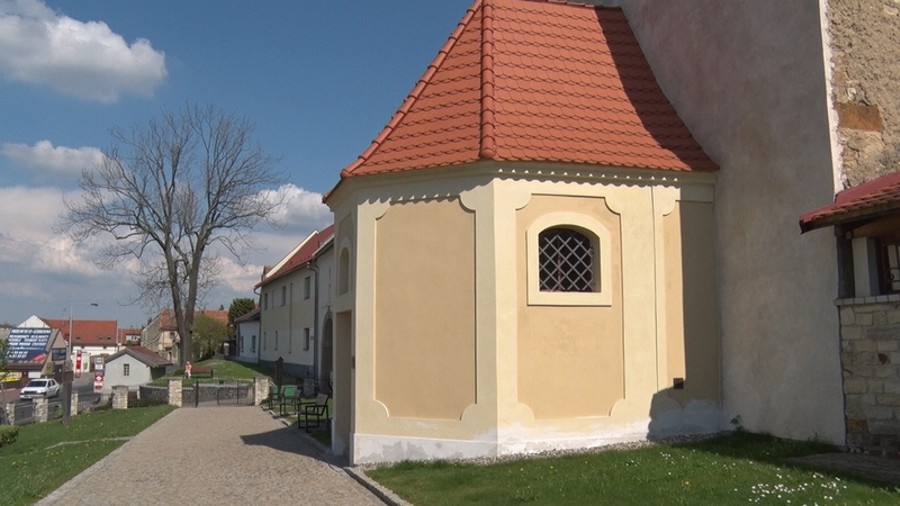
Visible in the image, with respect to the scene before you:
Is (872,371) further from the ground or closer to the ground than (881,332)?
closer to the ground

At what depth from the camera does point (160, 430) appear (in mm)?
20953

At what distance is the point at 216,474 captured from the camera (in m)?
12.2

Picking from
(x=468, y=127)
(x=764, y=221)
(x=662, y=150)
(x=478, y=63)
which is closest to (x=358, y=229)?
(x=468, y=127)

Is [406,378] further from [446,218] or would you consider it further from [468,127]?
[468,127]

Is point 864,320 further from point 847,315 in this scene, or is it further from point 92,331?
point 92,331

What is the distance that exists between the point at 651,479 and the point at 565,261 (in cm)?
410

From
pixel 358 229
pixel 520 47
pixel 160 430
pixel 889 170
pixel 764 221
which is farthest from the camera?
pixel 160 430

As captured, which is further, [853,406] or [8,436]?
[8,436]

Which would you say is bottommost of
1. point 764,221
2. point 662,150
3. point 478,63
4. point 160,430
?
point 160,430

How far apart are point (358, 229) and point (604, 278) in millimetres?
3999

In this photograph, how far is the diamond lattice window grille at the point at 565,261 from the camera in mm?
11805

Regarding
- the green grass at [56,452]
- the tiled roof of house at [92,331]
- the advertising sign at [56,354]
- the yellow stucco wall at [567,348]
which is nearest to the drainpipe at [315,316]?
the green grass at [56,452]

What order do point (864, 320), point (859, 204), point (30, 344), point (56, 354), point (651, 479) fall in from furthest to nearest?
point (56, 354), point (30, 344), point (864, 320), point (859, 204), point (651, 479)

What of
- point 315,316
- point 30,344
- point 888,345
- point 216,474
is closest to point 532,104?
point 888,345
